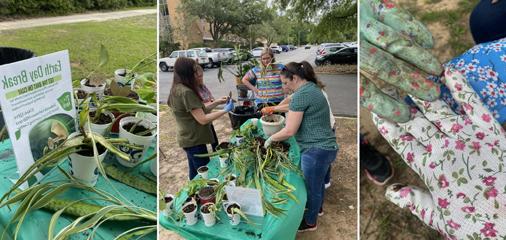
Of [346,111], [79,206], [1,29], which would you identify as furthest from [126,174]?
[1,29]

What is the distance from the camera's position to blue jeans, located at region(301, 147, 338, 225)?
1.40m

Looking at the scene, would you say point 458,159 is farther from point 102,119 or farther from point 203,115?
point 102,119

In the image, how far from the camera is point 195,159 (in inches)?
54.1

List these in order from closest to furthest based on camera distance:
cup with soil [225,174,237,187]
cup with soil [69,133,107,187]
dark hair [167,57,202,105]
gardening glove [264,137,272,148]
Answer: cup with soil [69,133,107,187] < dark hair [167,57,202,105] < cup with soil [225,174,237,187] < gardening glove [264,137,272,148]

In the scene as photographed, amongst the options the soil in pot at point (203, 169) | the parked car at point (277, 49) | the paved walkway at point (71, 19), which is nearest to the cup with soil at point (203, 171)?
the soil in pot at point (203, 169)

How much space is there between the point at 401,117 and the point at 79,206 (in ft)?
2.86

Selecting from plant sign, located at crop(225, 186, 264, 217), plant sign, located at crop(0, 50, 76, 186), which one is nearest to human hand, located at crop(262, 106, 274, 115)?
plant sign, located at crop(225, 186, 264, 217)

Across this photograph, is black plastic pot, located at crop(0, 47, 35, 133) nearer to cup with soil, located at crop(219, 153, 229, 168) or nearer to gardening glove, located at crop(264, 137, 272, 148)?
cup with soil, located at crop(219, 153, 229, 168)

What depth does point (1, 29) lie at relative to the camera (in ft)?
17.9

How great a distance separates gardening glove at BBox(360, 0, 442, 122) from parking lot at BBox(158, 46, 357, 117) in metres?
0.04

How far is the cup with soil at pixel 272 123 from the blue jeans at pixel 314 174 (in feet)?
0.42

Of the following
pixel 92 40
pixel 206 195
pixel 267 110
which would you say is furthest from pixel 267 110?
pixel 92 40

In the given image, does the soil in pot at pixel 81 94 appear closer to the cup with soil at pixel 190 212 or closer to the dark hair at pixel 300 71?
the cup with soil at pixel 190 212

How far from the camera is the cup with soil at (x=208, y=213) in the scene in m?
1.21
